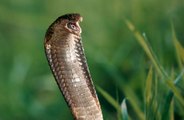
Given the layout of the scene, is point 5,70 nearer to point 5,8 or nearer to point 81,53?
point 5,8

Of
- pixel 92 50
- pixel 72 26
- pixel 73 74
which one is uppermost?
pixel 72 26

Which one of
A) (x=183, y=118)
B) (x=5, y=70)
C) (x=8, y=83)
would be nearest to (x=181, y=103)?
(x=183, y=118)

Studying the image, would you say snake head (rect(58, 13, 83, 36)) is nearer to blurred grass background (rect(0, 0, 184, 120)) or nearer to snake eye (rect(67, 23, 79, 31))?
snake eye (rect(67, 23, 79, 31))

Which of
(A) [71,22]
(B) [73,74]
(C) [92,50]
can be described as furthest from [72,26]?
(C) [92,50]

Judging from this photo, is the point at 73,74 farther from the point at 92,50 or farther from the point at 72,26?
the point at 92,50

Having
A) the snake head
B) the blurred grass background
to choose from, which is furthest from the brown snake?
the blurred grass background

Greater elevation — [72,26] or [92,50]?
[72,26]

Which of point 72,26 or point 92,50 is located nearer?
point 72,26
